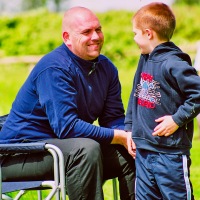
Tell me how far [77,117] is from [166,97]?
1.67ft

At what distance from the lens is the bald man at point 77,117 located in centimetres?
371

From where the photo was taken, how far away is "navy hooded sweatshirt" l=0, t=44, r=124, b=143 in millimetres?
3803

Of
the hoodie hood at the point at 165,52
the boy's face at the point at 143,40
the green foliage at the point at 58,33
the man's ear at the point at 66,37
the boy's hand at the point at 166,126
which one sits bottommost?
the boy's hand at the point at 166,126

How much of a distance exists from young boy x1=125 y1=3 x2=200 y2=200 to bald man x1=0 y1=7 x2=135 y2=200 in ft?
0.74

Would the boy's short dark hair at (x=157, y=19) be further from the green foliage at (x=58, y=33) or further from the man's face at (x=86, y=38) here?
the green foliage at (x=58, y=33)

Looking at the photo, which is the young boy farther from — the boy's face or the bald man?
the bald man

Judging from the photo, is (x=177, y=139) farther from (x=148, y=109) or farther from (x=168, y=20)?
(x=168, y=20)

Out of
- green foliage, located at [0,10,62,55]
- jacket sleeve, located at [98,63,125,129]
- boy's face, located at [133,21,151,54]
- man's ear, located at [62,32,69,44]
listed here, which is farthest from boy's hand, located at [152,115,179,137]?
green foliage, located at [0,10,62,55]

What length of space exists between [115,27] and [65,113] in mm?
20706

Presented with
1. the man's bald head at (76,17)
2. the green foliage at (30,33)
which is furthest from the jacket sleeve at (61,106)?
the green foliage at (30,33)

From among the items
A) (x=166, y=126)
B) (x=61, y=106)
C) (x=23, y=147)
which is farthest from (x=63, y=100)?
(x=166, y=126)

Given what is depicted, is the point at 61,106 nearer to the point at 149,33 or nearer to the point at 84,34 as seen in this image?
the point at 84,34

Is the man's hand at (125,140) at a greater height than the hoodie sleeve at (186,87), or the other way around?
the hoodie sleeve at (186,87)

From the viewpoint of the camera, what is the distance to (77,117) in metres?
3.86
